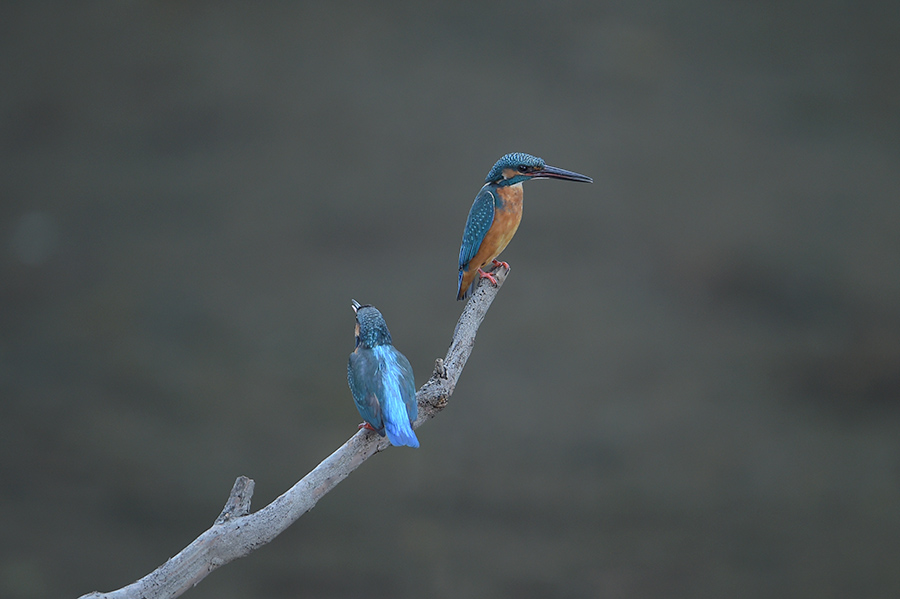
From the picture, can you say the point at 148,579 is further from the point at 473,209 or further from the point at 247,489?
the point at 473,209

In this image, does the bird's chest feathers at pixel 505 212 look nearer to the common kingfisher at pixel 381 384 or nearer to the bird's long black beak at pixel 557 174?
the bird's long black beak at pixel 557 174

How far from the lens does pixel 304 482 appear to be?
4.39 feet

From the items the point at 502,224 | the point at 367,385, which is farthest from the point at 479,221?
the point at 367,385

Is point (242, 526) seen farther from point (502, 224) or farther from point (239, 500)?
point (502, 224)

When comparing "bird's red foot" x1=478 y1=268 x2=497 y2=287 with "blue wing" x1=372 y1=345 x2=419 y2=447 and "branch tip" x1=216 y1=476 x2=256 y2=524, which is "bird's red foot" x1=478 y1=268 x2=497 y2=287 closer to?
"blue wing" x1=372 y1=345 x2=419 y2=447

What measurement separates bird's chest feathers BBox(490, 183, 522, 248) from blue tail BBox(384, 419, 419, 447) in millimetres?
558

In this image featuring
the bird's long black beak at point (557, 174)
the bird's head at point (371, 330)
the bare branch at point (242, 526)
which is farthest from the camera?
the bird's long black beak at point (557, 174)

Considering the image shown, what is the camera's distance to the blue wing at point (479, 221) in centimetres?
172

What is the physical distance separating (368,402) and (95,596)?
518 mm

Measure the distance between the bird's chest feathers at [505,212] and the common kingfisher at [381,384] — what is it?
0.40m

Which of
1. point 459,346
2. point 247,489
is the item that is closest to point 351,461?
point 247,489

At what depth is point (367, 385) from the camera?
1.35 metres

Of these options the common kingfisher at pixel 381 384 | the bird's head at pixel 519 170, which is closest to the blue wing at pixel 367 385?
the common kingfisher at pixel 381 384

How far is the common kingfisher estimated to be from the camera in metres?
1.32
